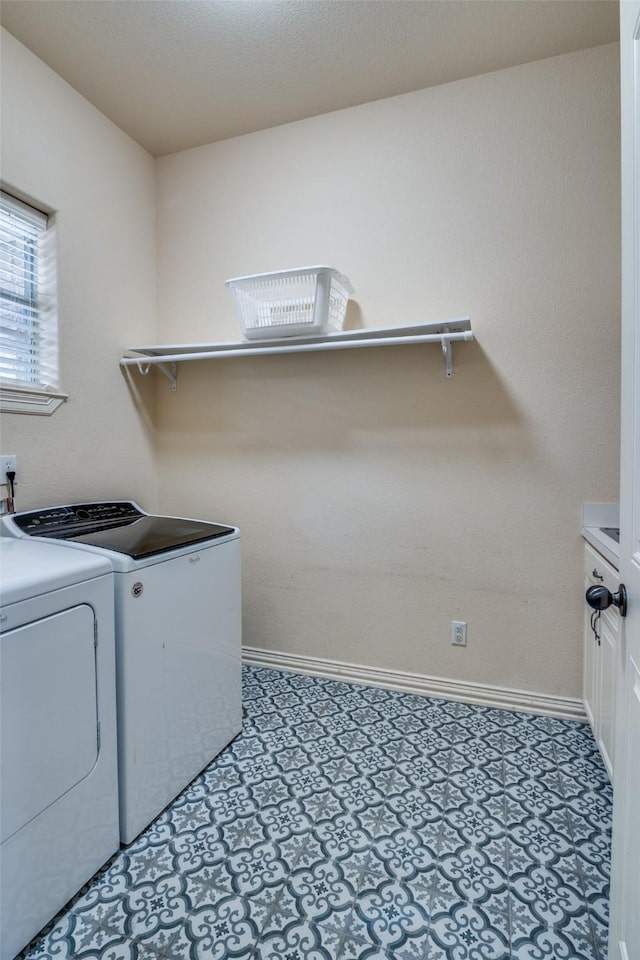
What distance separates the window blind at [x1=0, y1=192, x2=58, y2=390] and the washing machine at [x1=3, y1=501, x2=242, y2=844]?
609mm

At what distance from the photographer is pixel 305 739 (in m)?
1.92

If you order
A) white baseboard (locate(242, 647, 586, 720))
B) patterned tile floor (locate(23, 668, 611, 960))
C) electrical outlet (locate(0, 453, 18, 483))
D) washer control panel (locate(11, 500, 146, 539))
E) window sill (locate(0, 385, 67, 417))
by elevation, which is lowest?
patterned tile floor (locate(23, 668, 611, 960))

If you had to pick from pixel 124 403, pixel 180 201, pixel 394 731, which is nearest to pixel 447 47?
pixel 180 201

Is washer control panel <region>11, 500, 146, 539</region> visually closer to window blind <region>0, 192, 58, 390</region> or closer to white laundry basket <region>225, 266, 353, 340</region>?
window blind <region>0, 192, 58, 390</region>

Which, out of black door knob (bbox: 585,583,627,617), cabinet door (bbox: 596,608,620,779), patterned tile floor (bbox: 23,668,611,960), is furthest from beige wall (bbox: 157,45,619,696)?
black door knob (bbox: 585,583,627,617)

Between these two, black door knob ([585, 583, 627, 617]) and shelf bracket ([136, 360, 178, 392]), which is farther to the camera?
shelf bracket ([136, 360, 178, 392])

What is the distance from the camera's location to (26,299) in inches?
78.6

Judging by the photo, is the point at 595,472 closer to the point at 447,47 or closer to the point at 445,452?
the point at 445,452

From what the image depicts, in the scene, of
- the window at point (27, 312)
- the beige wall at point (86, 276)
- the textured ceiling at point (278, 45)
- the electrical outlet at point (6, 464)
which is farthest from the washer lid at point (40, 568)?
the textured ceiling at point (278, 45)

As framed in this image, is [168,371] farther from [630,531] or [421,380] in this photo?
[630,531]

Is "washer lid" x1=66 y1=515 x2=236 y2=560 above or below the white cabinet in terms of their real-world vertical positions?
above

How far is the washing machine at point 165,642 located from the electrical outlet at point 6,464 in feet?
0.60

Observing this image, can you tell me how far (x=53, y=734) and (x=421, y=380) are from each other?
1929mm

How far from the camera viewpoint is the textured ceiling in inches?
69.0
